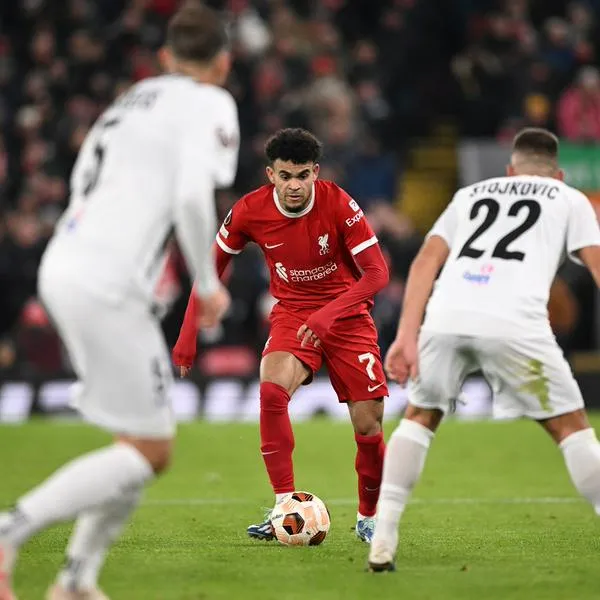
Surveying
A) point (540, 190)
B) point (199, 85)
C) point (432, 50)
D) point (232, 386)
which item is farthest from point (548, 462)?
point (432, 50)

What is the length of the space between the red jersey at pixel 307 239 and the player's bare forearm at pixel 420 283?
1.80 m

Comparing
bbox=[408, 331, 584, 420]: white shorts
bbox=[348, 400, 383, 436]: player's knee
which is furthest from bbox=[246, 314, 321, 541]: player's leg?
bbox=[408, 331, 584, 420]: white shorts

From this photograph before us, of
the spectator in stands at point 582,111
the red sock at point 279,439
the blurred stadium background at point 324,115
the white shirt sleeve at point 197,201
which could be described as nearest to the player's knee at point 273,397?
the red sock at point 279,439

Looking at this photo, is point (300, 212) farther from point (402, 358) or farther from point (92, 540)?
point (92, 540)

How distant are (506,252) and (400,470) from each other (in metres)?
1.12

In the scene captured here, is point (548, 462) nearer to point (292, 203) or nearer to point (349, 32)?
point (292, 203)

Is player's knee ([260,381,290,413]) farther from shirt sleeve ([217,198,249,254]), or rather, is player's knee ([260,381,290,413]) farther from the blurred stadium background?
the blurred stadium background

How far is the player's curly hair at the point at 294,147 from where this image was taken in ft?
27.7

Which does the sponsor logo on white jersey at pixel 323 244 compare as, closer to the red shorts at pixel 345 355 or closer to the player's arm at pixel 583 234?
the red shorts at pixel 345 355

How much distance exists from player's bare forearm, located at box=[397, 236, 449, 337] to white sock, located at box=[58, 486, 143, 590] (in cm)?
150

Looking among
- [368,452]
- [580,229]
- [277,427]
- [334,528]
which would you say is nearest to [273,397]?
[277,427]

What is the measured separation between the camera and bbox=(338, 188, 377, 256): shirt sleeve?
8641 mm

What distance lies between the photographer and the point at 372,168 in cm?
2059

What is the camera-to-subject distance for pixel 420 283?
667 centimetres
